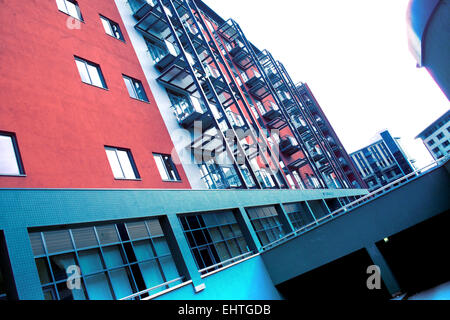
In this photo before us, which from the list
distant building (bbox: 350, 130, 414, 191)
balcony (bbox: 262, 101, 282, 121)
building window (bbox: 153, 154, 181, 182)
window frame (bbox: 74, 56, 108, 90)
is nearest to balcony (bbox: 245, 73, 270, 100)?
balcony (bbox: 262, 101, 282, 121)

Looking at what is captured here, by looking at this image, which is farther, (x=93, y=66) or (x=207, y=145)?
(x=207, y=145)

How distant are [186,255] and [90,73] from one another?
31.5 ft

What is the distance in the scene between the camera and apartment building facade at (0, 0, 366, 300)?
26.1ft

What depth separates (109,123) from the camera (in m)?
13.7

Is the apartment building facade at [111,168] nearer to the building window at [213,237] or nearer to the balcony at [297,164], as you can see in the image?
the building window at [213,237]

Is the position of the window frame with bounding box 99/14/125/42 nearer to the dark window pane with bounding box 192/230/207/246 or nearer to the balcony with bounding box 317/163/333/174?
the dark window pane with bounding box 192/230/207/246

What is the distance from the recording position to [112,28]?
60.2ft

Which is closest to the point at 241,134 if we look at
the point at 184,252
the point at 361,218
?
the point at 361,218

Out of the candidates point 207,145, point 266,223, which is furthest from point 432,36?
point 207,145

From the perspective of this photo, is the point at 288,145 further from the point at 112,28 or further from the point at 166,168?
the point at 112,28

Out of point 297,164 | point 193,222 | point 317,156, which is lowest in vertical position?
point 193,222

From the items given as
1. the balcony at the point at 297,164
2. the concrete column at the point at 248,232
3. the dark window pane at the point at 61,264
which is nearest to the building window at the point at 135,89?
the concrete column at the point at 248,232

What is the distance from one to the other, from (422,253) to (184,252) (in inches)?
443
